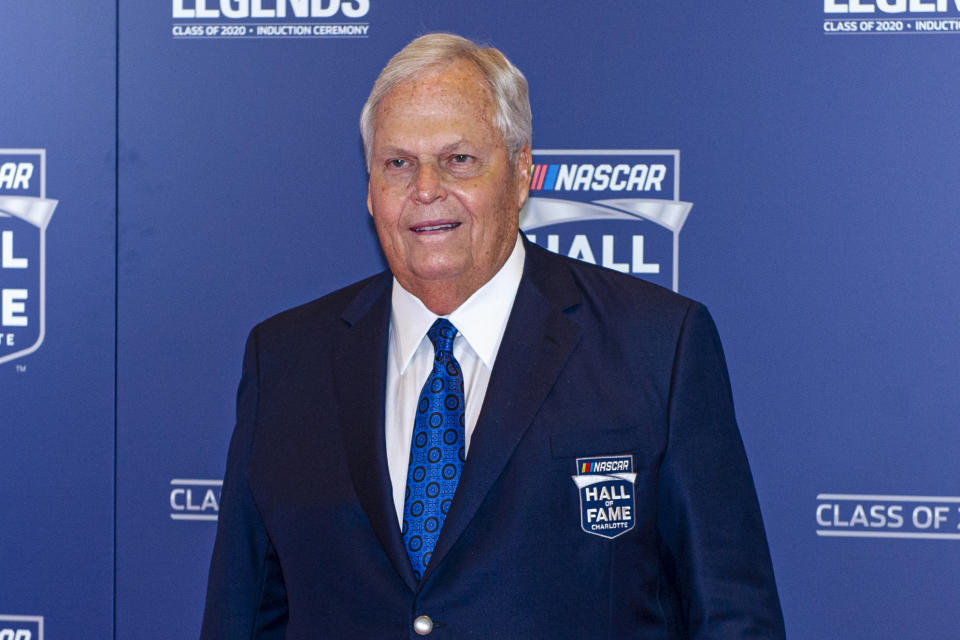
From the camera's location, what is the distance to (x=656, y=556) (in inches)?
59.7

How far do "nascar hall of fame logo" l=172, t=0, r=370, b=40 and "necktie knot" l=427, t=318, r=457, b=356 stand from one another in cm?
95

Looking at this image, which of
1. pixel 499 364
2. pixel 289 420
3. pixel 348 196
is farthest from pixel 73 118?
pixel 499 364

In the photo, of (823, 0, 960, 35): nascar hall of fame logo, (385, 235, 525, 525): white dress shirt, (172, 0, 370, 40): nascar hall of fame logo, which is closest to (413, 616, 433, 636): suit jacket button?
(385, 235, 525, 525): white dress shirt

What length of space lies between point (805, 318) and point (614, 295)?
755mm

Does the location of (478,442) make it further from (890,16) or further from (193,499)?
(890,16)

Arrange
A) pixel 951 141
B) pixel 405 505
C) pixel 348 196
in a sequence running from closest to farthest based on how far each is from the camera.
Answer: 1. pixel 405 505
2. pixel 951 141
3. pixel 348 196

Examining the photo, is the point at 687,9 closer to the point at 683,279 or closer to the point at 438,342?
the point at 683,279

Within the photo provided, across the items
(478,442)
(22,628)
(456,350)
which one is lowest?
(22,628)

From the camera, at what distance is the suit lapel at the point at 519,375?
4.66ft

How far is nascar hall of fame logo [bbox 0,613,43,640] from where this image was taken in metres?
2.40

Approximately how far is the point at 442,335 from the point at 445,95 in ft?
1.17

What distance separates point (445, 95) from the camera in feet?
5.03

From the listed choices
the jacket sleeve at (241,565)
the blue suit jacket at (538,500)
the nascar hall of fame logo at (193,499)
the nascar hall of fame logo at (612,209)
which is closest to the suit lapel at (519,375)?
the blue suit jacket at (538,500)

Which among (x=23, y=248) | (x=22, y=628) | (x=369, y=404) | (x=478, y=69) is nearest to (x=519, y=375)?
(x=369, y=404)
